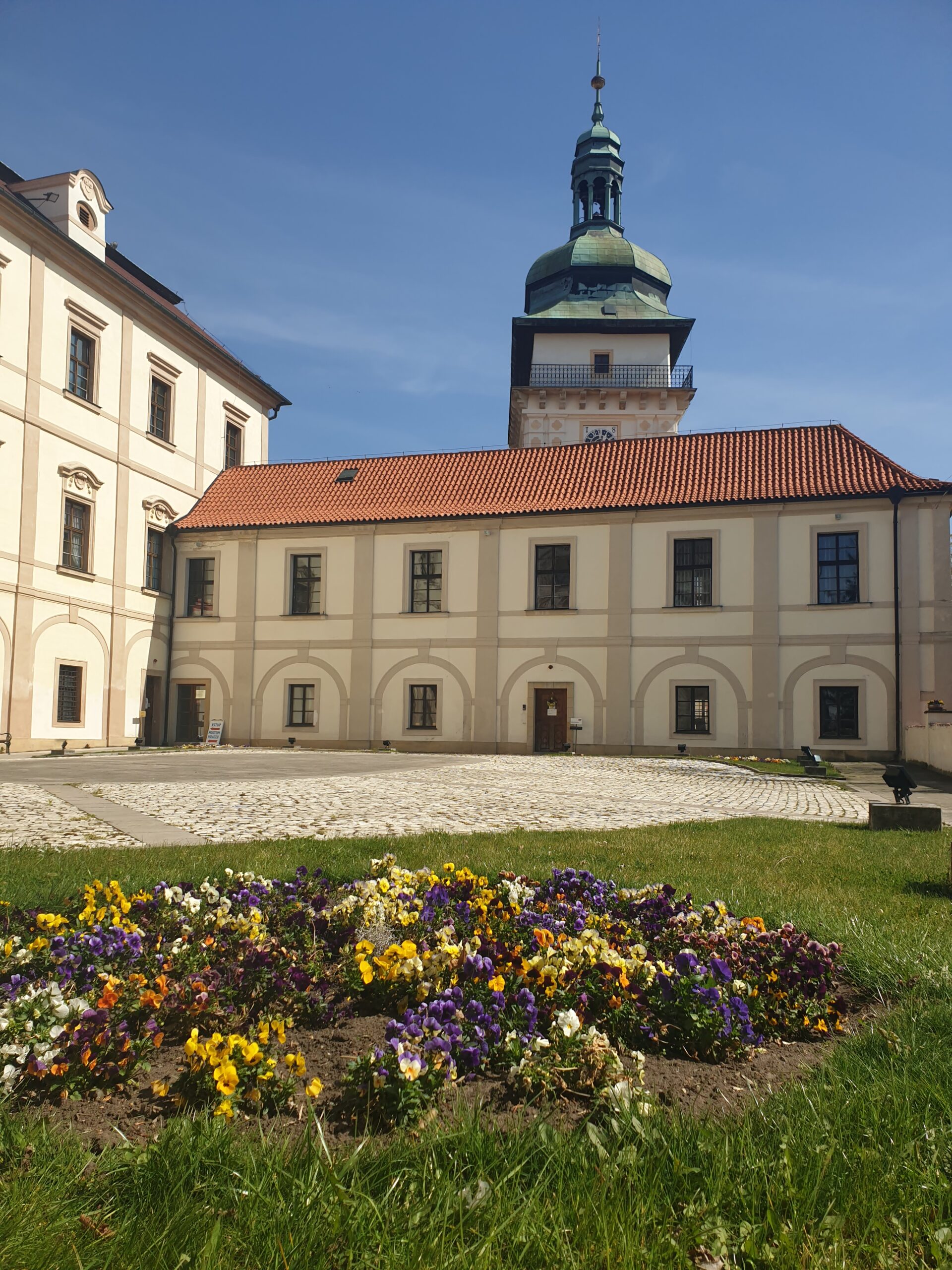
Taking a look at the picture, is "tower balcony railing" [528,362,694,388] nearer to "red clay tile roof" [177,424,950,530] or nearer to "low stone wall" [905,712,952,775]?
"red clay tile roof" [177,424,950,530]

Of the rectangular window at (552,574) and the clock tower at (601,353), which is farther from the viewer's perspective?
the clock tower at (601,353)

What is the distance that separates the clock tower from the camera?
149ft

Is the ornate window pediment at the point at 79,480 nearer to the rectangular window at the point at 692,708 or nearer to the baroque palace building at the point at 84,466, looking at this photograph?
the baroque palace building at the point at 84,466

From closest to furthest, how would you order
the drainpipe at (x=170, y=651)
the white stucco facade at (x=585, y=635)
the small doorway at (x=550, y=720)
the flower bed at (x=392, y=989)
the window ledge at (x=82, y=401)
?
1. the flower bed at (x=392, y=989)
2. the white stucco facade at (x=585, y=635)
3. the window ledge at (x=82, y=401)
4. the small doorway at (x=550, y=720)
5. the drainpipe at (x=170, y=651)

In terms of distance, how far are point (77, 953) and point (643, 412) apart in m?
44.2

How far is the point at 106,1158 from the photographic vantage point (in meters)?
2.55

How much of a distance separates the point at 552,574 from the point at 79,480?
14.2 m

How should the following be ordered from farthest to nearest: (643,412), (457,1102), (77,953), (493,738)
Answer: (643,412), (493,738), (77,953), (457,1102)

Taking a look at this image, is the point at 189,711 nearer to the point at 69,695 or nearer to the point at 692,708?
the point at 69,695

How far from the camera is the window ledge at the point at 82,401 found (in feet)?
87.2

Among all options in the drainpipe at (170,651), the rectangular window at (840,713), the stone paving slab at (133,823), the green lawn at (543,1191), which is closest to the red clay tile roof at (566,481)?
the drainpipe at (170,651)

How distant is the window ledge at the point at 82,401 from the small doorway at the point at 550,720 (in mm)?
15447

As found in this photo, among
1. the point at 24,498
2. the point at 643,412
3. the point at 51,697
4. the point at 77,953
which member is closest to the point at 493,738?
the point at 51,697

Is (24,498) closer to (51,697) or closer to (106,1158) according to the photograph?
(51,697)
